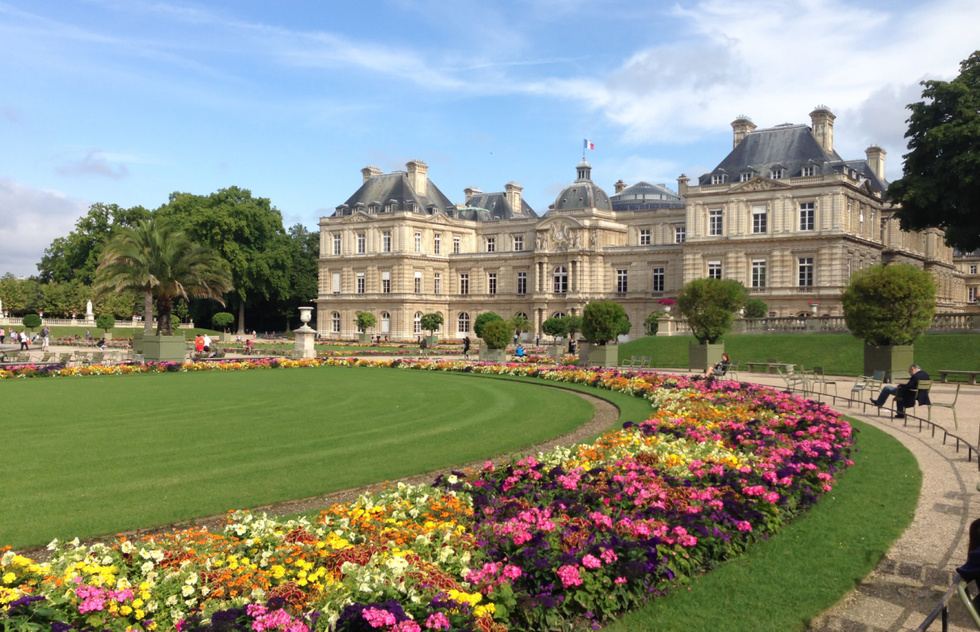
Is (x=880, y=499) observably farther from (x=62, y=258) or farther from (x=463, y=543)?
(x=62, y=258)

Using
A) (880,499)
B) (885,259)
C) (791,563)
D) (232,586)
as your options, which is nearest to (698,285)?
(880,499)

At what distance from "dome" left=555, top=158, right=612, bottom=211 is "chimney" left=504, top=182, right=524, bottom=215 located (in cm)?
1041

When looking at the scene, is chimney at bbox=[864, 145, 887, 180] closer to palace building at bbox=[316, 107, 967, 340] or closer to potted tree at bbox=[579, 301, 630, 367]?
palace building at bbox=[316, 107, 967, 340]

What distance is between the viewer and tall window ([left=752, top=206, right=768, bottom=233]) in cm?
5600

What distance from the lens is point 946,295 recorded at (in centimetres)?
6612

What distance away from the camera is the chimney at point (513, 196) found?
265 ft

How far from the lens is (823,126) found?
58375mm

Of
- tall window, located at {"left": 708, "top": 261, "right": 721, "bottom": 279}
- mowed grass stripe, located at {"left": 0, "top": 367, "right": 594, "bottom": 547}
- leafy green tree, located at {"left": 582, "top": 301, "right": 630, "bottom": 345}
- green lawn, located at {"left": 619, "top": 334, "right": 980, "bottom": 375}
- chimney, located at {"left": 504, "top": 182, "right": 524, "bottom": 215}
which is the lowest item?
mowed grass stripe, located at {"left": 0, "top": 367, "right": 594, "bottom": 547}

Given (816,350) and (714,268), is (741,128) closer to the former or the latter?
(714,268)

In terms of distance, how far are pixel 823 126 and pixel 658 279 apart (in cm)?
1786

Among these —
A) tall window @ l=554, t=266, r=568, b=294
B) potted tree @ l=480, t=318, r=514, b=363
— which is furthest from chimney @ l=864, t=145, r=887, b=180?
potted tree @ l=480, t=318, r=514, b=363

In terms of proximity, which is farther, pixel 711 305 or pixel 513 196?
pixel 513 196

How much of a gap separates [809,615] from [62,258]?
302 feet

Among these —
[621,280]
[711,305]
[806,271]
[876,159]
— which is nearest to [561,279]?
[621,280]
